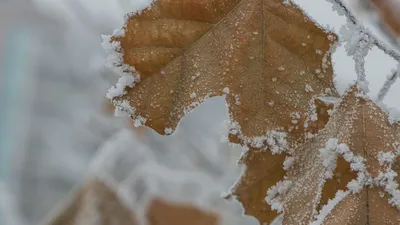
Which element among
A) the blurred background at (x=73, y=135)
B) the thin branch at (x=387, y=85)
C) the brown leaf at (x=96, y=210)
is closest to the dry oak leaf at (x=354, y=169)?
the thin branch at (x=387, y=85)

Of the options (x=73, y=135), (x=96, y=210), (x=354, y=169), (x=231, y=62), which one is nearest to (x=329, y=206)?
(x=354, y=169)

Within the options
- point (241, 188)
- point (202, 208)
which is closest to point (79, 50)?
point (202, 208)

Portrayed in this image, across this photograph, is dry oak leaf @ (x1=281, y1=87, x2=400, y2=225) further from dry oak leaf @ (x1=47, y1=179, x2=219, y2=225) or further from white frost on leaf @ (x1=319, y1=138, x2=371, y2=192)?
dry oak leaf @ (x1=47, y1=179, x2=219, y2=225)

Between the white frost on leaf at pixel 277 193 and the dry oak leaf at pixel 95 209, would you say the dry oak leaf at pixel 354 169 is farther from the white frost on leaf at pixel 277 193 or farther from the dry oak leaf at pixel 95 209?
the dry oak leaf at pixel 95 209

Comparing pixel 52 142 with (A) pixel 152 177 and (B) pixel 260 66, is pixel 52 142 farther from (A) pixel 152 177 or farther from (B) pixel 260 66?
(B) pixel 260 66

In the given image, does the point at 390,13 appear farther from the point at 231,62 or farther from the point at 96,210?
the point at 96,210

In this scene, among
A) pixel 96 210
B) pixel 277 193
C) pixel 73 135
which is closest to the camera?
pixel 277 193
